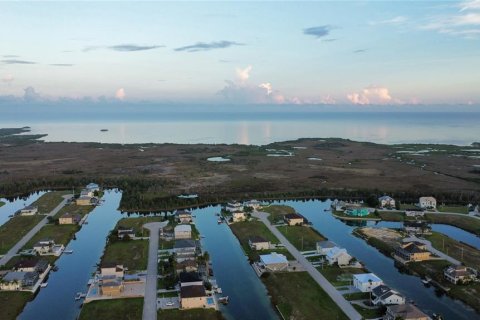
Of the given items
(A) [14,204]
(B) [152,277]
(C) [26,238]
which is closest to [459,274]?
(B) [152,277]

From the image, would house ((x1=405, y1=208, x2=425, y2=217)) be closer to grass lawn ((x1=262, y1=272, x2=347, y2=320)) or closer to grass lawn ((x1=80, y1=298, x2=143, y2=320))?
grass lawn ((x1=262, y1=272, x2=347, y2=320))

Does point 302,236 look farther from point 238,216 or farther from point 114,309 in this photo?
point 114,309

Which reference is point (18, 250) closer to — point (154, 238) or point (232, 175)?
point (154, 238)

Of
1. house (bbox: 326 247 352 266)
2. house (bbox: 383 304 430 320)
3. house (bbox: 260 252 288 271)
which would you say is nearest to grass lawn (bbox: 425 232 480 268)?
house (bbox: 326 247 352 266)

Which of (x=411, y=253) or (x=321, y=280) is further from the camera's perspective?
(x=411, y=253)

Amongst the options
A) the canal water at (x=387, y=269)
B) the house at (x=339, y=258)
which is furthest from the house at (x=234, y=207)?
the house at (x=339, y=258)

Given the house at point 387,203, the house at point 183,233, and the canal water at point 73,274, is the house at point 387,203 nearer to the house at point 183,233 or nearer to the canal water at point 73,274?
the house at point 183,233
